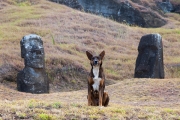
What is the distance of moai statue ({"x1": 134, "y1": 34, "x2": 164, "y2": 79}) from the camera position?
22.8 m

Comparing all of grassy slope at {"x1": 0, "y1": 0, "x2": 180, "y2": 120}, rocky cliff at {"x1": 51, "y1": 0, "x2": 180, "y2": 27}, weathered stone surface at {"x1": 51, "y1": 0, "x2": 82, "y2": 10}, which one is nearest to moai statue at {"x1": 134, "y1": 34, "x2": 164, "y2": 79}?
grassy slope at {"x1": 0, "y1": 0, "x2": 180, "y2": 120}

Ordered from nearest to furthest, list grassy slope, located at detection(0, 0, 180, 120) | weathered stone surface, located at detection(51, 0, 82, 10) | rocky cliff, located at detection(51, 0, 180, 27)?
grassy slope, located at detection(0, 0, 180, 120) < weathered stone surface, located at detection(51, 0, 82, 10) < rocky cliff, located at detection(51, 0, 180, 27)

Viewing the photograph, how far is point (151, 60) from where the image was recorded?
22.9 meters

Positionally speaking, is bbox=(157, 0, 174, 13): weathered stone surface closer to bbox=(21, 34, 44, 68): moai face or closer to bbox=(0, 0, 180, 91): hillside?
bbox=(0, 0, 180, 91): hillside

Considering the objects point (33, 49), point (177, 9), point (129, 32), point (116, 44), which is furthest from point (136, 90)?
point (177, 9)

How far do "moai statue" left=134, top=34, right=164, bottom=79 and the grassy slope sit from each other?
2.28 metres

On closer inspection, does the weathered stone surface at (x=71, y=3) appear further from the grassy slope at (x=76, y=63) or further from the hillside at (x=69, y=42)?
the hillside at (x=69, y=42)

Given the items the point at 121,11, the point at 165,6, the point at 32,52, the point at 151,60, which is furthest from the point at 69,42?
the point at 165,6

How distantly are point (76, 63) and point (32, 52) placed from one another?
4.56 m

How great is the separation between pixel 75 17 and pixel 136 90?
1736cm

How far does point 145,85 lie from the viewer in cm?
1869

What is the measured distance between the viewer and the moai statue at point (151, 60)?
22781mm

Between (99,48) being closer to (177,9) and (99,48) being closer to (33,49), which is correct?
(33,49)

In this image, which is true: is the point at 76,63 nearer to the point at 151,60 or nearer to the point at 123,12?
the point at 151,60
